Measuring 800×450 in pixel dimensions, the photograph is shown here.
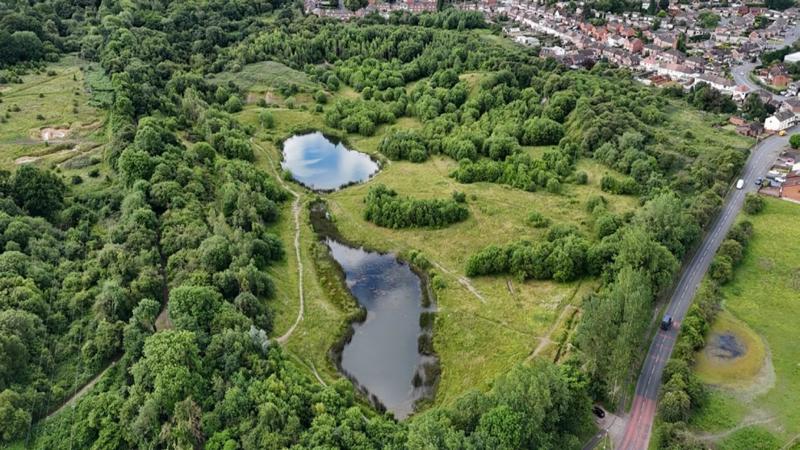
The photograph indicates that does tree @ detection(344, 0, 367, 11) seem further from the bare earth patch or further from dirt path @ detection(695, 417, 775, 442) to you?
dirt path @ detection(695, 417, 775, 442)

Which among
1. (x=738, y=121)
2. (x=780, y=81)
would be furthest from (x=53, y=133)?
(x=780, y=81)

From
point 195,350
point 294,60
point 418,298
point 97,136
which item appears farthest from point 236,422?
point 294,60

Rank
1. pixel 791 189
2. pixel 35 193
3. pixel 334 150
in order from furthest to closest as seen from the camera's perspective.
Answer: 1. pixel 334 150
2. pixel 791 189
3. pixel 35 193

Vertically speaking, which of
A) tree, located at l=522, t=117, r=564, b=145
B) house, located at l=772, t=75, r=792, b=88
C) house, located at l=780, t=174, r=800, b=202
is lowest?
tree, located at l=522, t=117, r=564, b=145

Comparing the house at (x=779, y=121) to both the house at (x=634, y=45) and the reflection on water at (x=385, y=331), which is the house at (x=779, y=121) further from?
the reflection on water at (x=385, y=331)

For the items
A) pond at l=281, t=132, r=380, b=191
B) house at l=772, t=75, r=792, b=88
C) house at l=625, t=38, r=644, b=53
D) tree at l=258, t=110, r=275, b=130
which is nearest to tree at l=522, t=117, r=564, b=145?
pond at l=281, t=132, r=380, b=191

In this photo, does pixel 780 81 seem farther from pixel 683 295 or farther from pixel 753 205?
pixel 683 295
